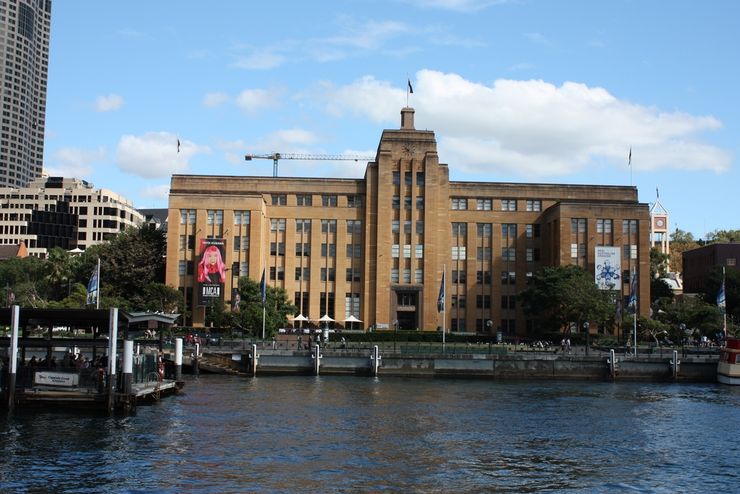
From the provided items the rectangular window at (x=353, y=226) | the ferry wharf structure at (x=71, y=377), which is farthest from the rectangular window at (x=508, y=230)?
the ferry wharf structure at (x=71, y=377)

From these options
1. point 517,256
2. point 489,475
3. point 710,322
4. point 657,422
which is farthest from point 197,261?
point 489,475

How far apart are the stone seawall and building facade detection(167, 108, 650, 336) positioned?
32.8m

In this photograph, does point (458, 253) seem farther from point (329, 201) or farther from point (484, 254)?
point (329, 201)

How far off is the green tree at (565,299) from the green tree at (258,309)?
32.0m

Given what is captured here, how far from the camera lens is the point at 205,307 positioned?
11206 cm

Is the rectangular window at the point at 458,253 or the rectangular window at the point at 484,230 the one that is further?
the rectangular window at the point at 484,230

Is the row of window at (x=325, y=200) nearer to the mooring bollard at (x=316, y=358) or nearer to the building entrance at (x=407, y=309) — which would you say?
the building entrance at (x=407, y=309)

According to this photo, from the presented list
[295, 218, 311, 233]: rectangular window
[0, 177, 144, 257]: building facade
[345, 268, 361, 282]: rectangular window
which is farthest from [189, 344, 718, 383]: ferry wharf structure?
[0, 177, 144, 257]: building facade

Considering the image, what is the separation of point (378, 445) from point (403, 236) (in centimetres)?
7905

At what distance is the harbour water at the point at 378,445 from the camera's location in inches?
1321

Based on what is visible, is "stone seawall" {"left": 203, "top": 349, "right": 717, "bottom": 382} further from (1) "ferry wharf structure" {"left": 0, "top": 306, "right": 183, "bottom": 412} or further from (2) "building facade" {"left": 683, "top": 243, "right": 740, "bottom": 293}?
(2) "building facade" {"left": 683, "top": 243, "right": 740, "bottom": 293}

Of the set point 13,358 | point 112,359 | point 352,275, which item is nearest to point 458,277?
point 352,275

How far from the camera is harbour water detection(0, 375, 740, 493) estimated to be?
33562 millimetres

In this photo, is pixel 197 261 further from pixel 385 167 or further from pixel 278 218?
pixel 385 167
